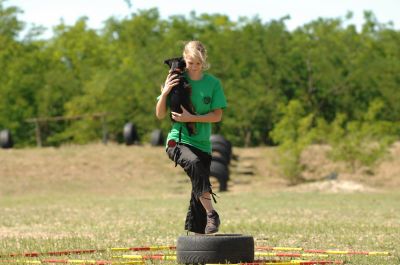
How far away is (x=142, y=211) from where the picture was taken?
22.7 metres

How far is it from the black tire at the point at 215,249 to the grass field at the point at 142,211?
126 centimetres

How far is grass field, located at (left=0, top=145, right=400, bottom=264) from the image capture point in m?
12.8

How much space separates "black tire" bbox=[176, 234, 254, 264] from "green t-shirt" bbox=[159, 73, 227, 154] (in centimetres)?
110

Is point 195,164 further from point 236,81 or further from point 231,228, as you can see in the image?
point 236,81

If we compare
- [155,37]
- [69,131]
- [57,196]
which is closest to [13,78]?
[69,131]

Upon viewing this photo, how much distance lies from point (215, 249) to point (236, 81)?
48.8m

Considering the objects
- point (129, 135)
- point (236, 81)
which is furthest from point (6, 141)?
point (236, 81)

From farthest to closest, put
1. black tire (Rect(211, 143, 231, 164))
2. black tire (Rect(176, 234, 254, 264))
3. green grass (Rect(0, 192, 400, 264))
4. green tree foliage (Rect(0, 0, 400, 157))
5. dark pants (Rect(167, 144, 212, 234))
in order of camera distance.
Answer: green tree foliage (Rect(0, 0, 400, 157))
black tire (Rect(211, 143, 231, 164))
green grass (Rect(0, 192, 400, 264))
dark pants (Rect(167, 144, 212, 234))
black tire (Rect(176, 234, 254, 264))

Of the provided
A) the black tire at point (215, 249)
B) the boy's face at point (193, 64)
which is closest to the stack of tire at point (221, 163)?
the boy's face at point (193, 64)

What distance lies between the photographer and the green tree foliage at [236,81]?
188 ft

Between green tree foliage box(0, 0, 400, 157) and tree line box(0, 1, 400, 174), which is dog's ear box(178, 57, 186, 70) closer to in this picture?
green tree foliage box(0, 0, 400, 157)

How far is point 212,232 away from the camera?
948cm

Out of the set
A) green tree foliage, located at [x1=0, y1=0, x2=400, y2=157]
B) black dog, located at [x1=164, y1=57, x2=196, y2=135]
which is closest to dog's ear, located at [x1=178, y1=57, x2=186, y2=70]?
black dog, located at [x1=164, y1=57, x2=196, y2=135]

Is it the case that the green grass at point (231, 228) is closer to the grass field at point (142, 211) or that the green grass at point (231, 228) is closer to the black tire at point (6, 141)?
the grass field at point (142, 211)
